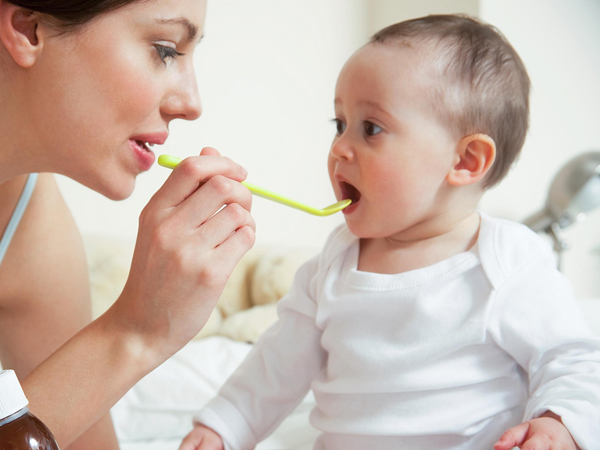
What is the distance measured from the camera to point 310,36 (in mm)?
2574

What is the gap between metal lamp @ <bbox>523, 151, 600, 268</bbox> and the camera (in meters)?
1.78

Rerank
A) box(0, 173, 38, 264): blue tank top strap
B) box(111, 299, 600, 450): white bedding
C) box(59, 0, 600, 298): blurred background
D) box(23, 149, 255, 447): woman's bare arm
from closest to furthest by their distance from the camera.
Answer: box(23, 149, 255, 447): woman's bare arm < box(0, 173, 38, 264): blue tank top strap < box(111, 299, 600, 450): white bedding < box(59, 0, 600, 298): blurred background

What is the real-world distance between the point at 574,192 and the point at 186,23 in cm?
144

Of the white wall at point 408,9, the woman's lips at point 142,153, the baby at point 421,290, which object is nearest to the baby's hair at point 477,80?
the baby at point 421,290

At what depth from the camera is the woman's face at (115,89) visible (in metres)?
0.76

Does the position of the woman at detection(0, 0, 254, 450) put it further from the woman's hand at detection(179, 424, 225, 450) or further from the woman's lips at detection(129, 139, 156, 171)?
the woman's hand at detection(179, 424, 225, 450)

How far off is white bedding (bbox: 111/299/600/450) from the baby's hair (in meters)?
0.41

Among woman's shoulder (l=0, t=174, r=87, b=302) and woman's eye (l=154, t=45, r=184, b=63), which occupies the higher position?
woman's eye (l=154, t=45, r=184, b=63)

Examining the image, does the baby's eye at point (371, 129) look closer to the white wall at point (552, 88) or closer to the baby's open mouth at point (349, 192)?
the baby's open mouth at point (349, 192)

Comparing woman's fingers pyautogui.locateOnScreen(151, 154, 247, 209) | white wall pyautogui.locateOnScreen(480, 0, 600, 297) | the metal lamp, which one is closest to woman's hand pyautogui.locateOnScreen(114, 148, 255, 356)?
woman's fingers pyautogui.locateOnScreen(151, 154, 247, 209)

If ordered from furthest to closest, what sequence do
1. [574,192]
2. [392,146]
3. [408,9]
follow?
[408,9] < [574,192] < [392,146]

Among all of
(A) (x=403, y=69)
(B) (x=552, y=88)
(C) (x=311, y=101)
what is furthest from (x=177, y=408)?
(B) (x=552, y=88)

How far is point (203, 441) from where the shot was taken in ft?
2.87

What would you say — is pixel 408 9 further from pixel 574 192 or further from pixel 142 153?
pixel 142 153
